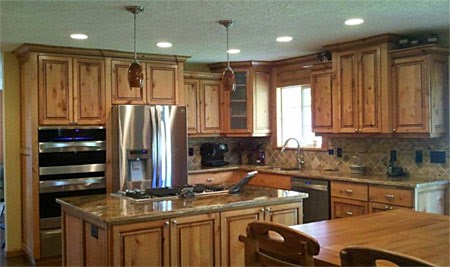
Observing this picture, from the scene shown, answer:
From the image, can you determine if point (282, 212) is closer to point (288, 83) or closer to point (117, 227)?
point (117, 227)

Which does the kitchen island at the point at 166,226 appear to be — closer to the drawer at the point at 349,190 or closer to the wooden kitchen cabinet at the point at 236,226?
the wooden kitchen cabinet at the point at 236,226

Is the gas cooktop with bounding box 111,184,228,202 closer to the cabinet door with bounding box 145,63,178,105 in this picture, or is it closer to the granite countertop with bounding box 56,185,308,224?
the granite countertop with bounding box 56,185,308,224

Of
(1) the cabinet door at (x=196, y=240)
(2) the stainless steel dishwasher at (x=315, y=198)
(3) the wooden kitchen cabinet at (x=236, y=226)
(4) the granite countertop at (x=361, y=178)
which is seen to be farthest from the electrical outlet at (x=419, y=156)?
(1) the cabinet door at (x=196, y=240)

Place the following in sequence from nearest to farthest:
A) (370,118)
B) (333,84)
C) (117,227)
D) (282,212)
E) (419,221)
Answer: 1. (419,221)
2. (117,227)
3. (282,212)
4. (370,118)
5. (333,84)

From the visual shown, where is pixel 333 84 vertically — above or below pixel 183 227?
above

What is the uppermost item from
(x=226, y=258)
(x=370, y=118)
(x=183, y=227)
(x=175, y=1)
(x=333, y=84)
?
(x=175, y=1)

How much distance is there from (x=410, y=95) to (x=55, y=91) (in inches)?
149

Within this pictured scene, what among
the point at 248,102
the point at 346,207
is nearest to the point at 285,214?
the point at 346,207

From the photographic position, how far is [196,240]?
3.44 m

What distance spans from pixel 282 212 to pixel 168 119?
8.04ft

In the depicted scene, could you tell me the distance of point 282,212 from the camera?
3846 mm

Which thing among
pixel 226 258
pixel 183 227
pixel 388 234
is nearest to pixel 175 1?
pixel 183 227

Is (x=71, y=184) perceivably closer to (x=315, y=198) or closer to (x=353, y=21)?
(x=315, y=198)

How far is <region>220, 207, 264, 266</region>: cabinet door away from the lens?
140 inches
